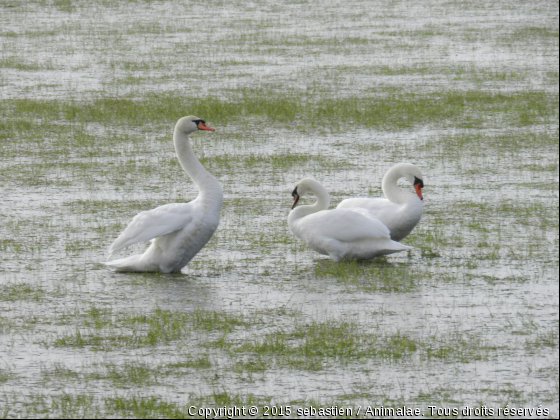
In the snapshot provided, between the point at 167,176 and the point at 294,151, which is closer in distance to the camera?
the point at 167,176

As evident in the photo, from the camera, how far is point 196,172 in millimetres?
10742

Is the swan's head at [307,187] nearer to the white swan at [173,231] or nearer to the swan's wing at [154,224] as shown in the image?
the white swan at [173,231]

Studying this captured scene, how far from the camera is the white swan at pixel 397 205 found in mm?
10930

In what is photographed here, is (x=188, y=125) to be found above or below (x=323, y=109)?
above

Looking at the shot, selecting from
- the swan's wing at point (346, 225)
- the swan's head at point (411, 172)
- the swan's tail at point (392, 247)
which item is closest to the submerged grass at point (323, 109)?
the swan's head at point (411, 172)

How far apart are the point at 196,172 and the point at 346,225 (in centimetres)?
154

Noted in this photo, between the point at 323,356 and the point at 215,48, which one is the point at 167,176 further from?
the point at 215,48

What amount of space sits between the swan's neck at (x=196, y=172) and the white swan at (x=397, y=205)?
4.90 feet

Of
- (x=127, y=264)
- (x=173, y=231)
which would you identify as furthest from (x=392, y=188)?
(x=127, y=264)

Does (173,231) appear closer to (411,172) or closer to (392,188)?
(392,188)

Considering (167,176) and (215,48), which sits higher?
(215,48)

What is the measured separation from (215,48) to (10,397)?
Result: 26473 mm

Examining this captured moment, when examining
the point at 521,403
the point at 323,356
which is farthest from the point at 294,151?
the point at 521,403

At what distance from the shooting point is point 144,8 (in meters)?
45.2
